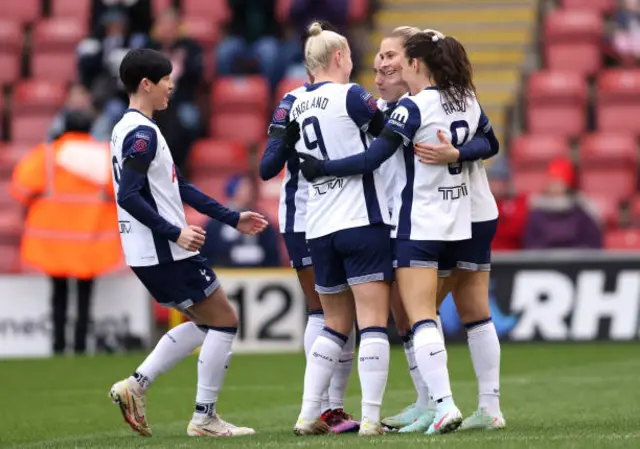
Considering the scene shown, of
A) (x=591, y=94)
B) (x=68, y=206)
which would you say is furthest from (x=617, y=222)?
(x=68, y=206)

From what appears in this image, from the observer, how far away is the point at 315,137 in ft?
23.1

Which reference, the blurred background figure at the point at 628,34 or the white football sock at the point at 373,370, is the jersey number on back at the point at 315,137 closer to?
the white football sock at the point at 373,370

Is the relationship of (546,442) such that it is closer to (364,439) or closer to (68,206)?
(364,439)

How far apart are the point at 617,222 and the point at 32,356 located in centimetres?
613

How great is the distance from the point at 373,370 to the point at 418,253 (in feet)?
1.93

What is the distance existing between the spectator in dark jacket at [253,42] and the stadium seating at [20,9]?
2922mm

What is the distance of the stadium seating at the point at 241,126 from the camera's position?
17344mm

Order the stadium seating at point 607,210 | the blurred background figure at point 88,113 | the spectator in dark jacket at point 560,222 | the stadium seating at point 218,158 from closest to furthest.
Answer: the spectator in dark jacket at point 560,222 < the blurred background figure at point 88,113 < the stadium seating at point 607,210 < the stadium seating at point 218,158

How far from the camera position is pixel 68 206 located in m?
13.8

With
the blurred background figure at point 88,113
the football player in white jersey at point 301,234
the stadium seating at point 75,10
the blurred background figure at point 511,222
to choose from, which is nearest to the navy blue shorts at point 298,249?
the football player in white jersey at point 301,234

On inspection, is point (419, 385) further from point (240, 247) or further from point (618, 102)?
point (618, 102)

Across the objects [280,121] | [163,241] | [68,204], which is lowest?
[68,204]

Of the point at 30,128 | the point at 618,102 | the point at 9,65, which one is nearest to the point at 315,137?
the point at 618,102

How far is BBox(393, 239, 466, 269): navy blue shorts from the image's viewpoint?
6.82 metres
